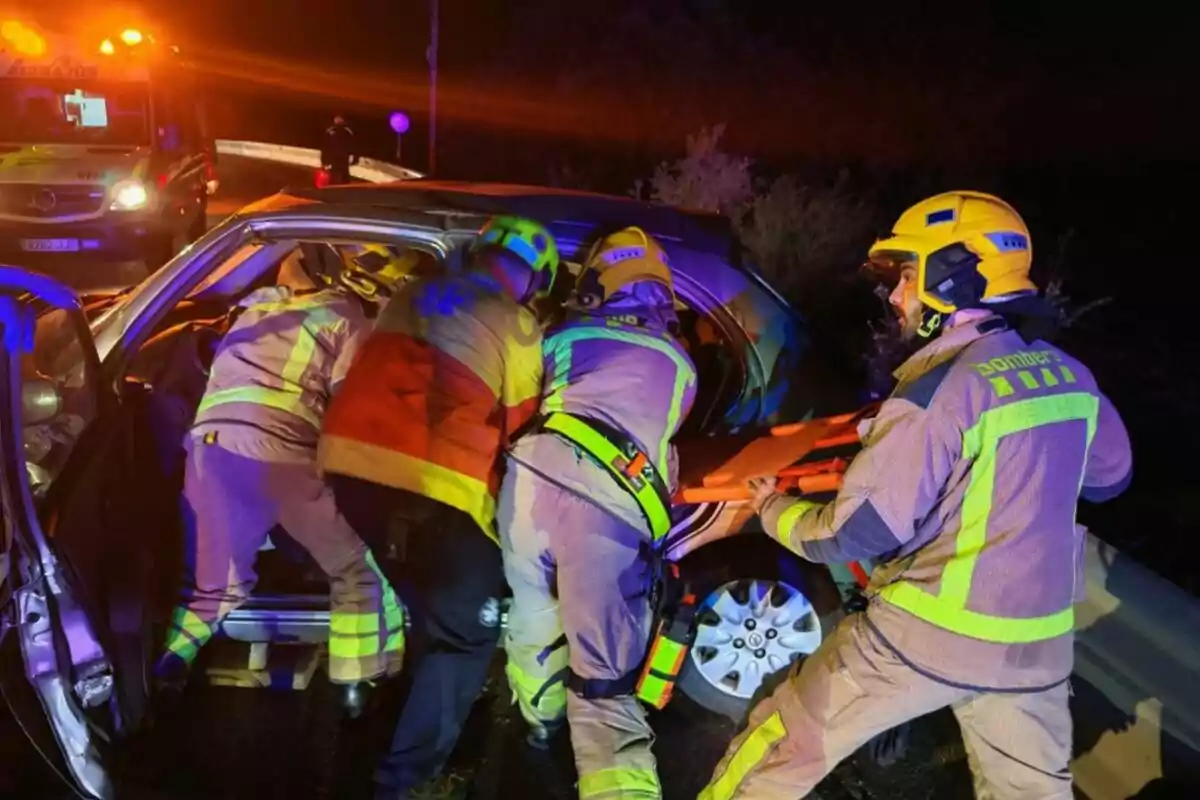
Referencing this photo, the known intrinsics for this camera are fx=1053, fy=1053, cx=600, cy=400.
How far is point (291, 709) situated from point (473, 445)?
143 centimetres

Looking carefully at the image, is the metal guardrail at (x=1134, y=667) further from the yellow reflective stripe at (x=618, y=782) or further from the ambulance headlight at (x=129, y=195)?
the ambulance headlight at (x=129, y=195)

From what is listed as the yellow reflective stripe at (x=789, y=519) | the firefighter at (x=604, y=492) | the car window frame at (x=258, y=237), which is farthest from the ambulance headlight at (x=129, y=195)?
the yellow reflective stripe at (x=789, y=519)

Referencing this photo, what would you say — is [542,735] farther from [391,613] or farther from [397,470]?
[397,470]

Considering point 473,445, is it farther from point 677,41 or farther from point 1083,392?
point 677,41

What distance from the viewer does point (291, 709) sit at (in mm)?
3828


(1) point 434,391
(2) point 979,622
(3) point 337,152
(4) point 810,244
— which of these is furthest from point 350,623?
(3) point 337,152

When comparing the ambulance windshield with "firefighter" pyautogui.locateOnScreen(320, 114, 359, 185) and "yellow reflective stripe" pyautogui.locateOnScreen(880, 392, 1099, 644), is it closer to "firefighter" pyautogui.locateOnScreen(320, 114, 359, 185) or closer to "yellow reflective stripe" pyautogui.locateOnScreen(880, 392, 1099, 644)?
"firefighter" pyautogui.locateOnScreen(320, 114, 359, 185)

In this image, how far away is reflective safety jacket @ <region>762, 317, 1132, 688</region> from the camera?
2.48 metres

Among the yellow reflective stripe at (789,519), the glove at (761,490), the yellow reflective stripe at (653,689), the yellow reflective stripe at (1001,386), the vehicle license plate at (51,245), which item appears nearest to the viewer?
the yellow reflective stripe at (1001,386)

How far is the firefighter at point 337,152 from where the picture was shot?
33.1ft

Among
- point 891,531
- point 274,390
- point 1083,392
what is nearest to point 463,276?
point 274,390

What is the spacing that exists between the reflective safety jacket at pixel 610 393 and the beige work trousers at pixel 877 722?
0.74 metres

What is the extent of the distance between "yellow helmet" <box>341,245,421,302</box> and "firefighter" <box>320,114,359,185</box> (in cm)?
655

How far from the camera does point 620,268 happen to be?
10.5 feet
